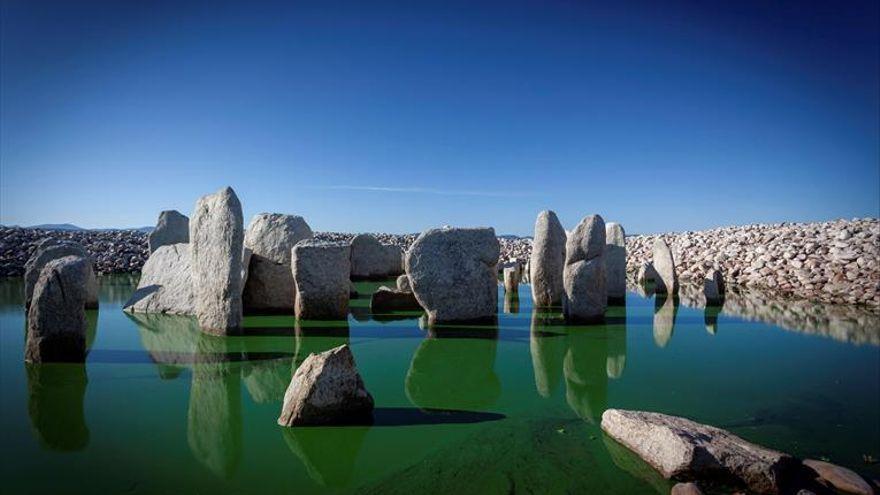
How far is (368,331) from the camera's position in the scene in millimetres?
8156

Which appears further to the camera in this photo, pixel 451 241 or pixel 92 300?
pixel 92 300

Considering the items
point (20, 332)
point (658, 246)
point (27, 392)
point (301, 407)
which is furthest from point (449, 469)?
point (658, 246)

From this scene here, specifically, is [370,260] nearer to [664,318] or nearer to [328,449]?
[664,318]

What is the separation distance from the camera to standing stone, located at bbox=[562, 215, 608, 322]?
849 centimetres

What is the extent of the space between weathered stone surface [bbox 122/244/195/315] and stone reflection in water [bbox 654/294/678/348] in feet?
25.0

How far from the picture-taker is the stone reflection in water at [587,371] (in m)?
4.73

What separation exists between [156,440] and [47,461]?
0.64 m

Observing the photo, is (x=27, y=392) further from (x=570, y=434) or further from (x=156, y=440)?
(x=570, y=434)

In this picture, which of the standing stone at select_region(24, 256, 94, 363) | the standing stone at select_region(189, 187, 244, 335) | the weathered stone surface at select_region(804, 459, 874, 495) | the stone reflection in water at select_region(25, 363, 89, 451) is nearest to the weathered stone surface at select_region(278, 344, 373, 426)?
the stone reflection in water at select_region(25, 363, 89, 451)

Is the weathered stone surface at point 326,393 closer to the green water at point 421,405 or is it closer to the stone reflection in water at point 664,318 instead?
the green water at point 421,405

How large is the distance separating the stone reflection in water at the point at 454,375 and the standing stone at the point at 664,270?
22.9ft

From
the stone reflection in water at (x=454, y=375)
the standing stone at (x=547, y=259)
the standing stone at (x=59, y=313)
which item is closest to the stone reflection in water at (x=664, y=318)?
the standing stone at (x=547, y=259)

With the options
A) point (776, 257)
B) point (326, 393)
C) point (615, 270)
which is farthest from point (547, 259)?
point (776, 257)

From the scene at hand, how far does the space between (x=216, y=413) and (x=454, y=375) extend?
237 centimetres
